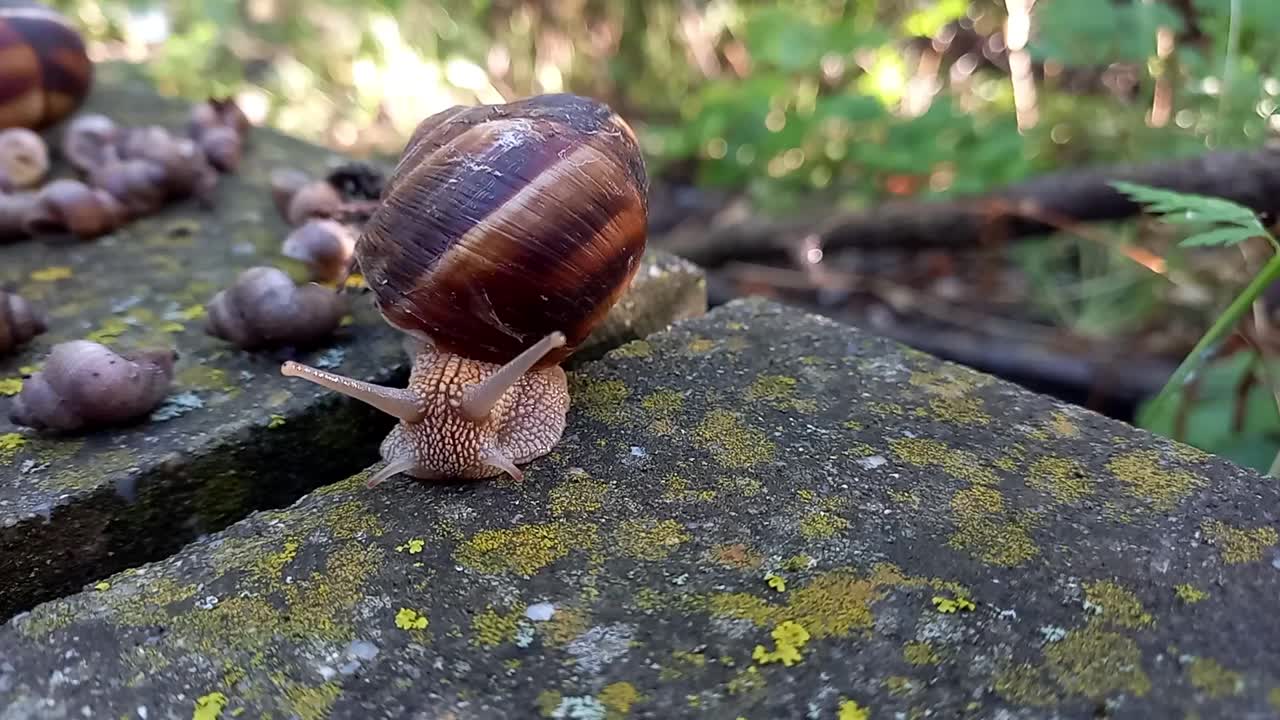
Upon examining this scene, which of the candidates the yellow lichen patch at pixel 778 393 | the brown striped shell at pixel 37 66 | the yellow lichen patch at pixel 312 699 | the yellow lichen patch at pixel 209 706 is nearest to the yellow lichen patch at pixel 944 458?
the yellow lichen patch at pixel 778 393

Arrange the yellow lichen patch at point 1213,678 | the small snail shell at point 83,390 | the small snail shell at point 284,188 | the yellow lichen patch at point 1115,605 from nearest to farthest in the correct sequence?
the yellow lichen patch at point 1213,678, the yellow lichen patch at point 1115,605, the small snail shell at point 83,390, the small snail shell at point 284,188

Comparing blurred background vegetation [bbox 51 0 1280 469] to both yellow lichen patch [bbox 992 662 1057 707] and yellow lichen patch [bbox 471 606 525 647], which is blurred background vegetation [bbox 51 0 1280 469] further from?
yellow lichen patch [bbox 471 606 525 647]

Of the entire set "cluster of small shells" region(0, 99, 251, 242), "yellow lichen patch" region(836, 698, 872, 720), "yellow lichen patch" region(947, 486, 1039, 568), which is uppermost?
"cluster of small shells" region(0, 99, 251, 242)

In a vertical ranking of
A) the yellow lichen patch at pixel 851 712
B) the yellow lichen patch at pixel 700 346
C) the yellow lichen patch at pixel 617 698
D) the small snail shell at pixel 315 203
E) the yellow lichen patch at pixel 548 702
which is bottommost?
the yellow lichen patch at pixel 851 712

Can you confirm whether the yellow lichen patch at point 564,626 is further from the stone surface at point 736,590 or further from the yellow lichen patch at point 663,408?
the yellow lichen patch at point 663,408

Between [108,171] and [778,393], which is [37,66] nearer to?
[108,171]

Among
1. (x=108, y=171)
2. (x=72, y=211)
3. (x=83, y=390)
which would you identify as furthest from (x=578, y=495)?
(x=108, y=171)

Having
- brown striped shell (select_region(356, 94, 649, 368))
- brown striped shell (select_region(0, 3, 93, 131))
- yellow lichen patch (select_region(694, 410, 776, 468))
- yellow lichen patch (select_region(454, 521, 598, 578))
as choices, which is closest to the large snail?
brown striped shell (select_region(356, 94, 649, 368))
